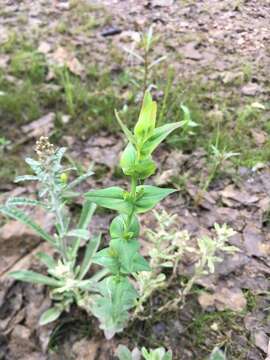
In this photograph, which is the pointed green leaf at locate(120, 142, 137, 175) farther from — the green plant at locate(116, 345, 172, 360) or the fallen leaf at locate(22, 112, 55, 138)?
the fallen leaf at locate(22, 112, 55, 138)

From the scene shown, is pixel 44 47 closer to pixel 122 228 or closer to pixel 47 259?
pixel 47 259

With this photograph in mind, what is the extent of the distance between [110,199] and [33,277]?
0.80 metres

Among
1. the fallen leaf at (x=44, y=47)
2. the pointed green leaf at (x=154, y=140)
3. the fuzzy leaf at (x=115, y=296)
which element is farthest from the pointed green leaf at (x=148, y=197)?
the fallen leaf at (x=44, y=47)

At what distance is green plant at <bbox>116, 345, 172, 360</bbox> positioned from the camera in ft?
4.03

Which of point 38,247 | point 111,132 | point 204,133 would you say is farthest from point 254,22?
point 38,247

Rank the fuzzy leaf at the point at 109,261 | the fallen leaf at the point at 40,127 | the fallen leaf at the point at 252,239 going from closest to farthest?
the fuzzy leaf at the point at 109,261 < the fallen leaf at the point at 252,239 < the fallen leaf at the point at 40,127

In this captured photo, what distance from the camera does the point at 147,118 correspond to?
835 mm

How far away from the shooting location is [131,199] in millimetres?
933

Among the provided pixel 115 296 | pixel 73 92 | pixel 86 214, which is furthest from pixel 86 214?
pixel 73 92

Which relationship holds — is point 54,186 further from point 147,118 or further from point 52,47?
point 52,47

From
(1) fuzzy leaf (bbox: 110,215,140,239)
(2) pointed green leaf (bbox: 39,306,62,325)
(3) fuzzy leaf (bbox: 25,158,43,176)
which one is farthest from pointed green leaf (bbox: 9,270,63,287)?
(1) fuzzy leaf (bbox: 110,215,140,239)

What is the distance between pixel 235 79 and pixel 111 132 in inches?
29.5

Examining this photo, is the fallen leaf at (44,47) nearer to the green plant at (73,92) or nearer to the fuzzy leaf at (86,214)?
the green plant at (73,92)

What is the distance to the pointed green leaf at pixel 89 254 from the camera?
5.41 ft
